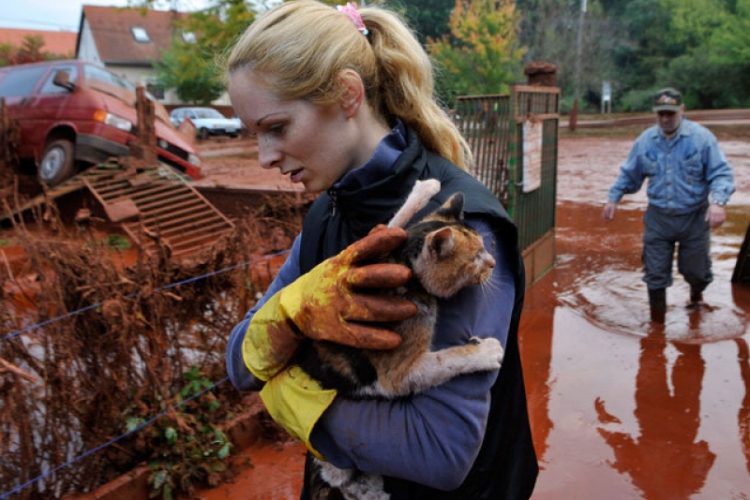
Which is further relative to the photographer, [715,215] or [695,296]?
[695,296]

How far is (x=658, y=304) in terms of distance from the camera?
6.14m

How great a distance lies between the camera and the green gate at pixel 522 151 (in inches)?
259

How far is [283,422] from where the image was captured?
4.62 ft

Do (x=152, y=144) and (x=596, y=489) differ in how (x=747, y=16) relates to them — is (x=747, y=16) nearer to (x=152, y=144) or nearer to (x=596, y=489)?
(x=152, y=144)

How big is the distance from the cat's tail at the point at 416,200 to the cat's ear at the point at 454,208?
0.13 ft

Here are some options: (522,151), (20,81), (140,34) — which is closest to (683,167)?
A: (522,151)

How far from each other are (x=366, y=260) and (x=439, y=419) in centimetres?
35

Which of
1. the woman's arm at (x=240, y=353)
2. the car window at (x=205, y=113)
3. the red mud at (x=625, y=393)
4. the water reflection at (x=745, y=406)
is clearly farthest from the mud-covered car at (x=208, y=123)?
the woman's arm at (x=240, y=353)

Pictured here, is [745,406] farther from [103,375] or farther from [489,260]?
[103,375]

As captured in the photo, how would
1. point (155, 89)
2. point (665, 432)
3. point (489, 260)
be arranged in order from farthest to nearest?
point (155, 89)
point (665, 432)
point (489, 260)

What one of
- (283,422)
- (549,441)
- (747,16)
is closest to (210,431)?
(549,441)

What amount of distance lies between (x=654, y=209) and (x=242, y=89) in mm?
5636

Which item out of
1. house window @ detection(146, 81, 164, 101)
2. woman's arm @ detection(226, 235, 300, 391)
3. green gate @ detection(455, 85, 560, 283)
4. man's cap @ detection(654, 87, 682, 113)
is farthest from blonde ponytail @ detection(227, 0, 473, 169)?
house window @ detection(146, 81, 164, 101)

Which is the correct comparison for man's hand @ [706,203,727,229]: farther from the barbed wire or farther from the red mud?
the barbed wire
